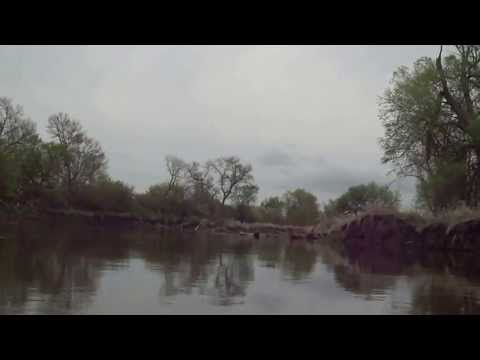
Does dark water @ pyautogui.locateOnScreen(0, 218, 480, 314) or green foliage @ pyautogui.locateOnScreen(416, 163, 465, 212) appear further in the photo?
green foliage @ pyautogui.locateOnScreen(416, 163, 465, 212)

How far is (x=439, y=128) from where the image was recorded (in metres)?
25.6

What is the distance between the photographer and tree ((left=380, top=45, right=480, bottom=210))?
79.7 feet

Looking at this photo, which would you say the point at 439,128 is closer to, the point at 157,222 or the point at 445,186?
the point at 445,186

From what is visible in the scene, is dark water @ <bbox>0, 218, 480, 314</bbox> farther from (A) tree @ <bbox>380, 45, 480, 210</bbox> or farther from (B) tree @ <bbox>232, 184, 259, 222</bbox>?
(B) tree @ <bbox>232, 184, 259, 222</bbox>

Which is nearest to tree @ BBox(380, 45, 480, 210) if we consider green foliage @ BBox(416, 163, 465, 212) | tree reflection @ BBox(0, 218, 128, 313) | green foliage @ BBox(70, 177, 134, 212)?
green foliage @ BBox(416, 163, 465, 212)

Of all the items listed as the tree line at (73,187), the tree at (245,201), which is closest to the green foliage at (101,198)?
the tree line at (73,187)

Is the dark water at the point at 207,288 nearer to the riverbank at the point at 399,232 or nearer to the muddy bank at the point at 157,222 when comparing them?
the riverbank at the point at 399,232

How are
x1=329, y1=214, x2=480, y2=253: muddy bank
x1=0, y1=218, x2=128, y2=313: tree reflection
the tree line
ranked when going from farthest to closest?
the tree line → x1=329, y1=214, x2=480, y2=253: muddy bank → x1=0, y1=218, x2=128, y2=313: tree reflection

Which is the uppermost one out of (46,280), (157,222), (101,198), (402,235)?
(101,198)

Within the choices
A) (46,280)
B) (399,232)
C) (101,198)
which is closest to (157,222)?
(101,198)
